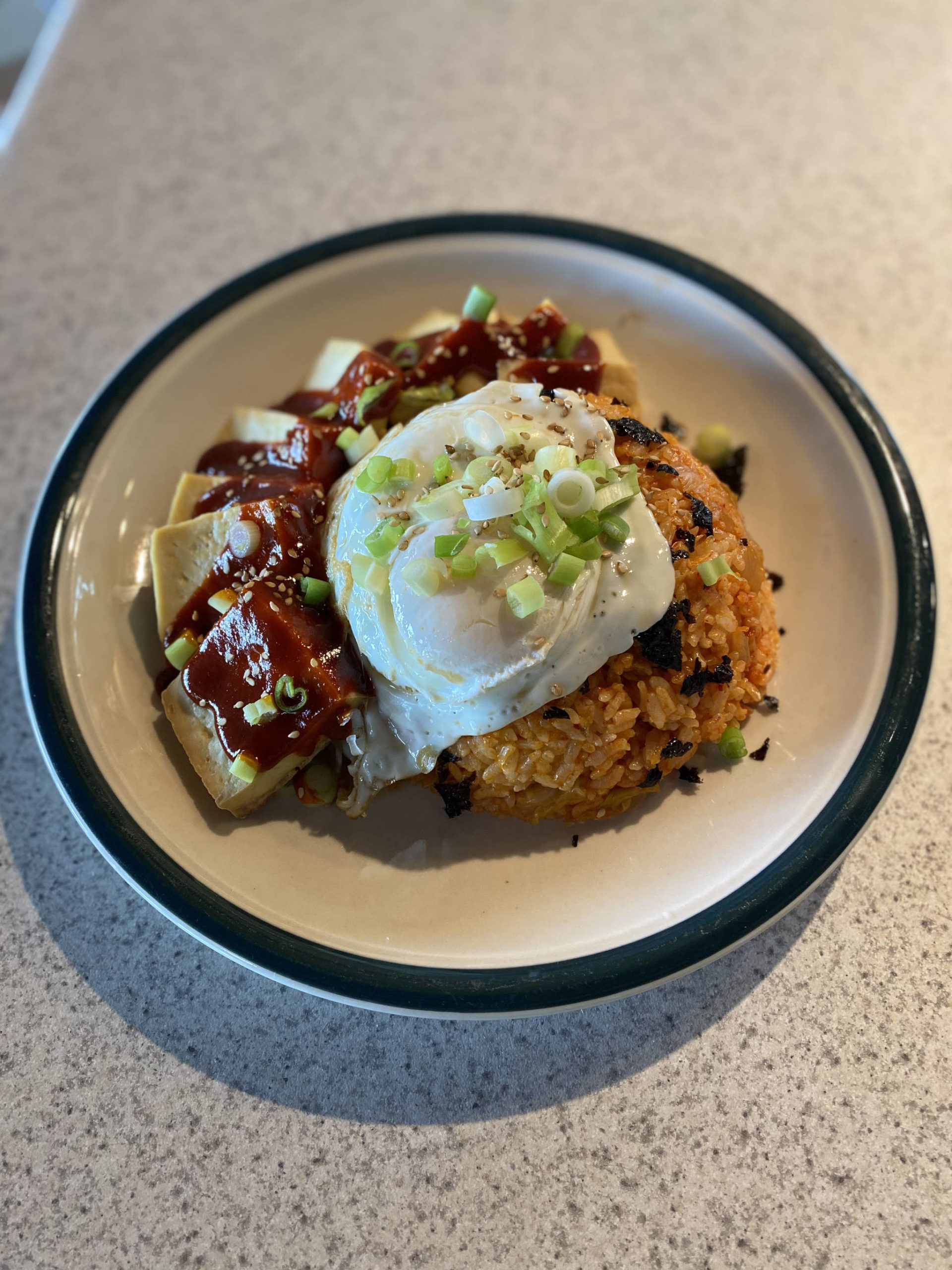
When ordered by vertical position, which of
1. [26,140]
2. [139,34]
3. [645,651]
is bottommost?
[645,651]

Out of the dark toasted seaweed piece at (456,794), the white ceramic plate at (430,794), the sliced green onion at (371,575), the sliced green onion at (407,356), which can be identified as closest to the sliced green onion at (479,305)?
the sliced green onion at (407,356)

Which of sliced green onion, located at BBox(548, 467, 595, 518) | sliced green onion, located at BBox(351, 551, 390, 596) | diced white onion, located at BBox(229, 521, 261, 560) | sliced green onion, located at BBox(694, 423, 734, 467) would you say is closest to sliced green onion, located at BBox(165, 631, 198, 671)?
diced white onion, located at BBox(229, 521, 261, 560)

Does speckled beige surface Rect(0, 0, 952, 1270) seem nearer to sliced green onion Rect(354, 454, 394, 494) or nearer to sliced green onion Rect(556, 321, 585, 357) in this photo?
sliced green onion Rect(556, 321, 585, 357)

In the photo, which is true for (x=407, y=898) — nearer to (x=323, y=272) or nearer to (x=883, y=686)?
(x=883, y=686)

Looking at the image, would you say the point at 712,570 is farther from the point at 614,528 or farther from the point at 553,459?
the point at 553,459

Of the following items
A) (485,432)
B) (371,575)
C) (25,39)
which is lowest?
(371,575)

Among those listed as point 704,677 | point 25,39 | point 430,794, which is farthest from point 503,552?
point 25,39

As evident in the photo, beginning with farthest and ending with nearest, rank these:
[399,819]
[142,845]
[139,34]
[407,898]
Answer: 1. [139,34]
2. [399,819]
3. [407,898]
4. [142,845]

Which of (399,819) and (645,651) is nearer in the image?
(645,651)

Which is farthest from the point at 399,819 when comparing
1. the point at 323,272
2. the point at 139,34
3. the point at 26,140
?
the point at 139,34
